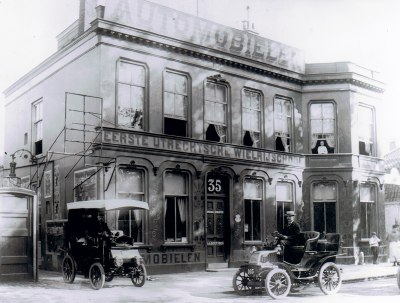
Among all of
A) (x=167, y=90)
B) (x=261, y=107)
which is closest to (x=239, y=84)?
(x=261, y=107)

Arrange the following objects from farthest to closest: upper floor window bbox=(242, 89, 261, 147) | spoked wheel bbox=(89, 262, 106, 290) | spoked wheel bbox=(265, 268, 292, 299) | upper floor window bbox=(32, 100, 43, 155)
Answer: upper floor window bbox=(242, 89, 261, 147), upper floor window bbox=(32, 100, 43, 155), spoked wheel bbox=(89, 262, 106, 290), spoked wheel bbox=(265, 268, 292, 299)

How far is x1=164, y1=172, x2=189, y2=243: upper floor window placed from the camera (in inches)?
667

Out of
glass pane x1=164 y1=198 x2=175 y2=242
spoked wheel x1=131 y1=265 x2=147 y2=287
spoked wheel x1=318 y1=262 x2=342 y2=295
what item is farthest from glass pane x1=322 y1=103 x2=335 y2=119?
spoked wheel x1=131 y1=265 x2=147 y2=287

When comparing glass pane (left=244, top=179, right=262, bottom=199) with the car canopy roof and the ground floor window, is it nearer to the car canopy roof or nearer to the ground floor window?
the ground floor window

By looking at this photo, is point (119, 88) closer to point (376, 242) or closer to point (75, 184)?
point (75, 184)

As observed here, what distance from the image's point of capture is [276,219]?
20.1 meters

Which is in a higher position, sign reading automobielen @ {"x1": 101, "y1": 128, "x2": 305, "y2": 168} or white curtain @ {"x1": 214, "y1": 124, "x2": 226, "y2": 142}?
white curtain @ {"x1": 214, "y1": 124, "x2": 226, "y2": 142}

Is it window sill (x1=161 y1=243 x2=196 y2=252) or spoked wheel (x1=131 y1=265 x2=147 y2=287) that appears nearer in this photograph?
spoked wheel (x1=131 y1=265 x2=147 y2=287)

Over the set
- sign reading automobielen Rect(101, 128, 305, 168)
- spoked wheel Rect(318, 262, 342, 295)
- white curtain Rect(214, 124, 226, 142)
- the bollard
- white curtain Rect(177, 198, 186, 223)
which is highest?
white curtain Rect(214, 124, 226, 142)

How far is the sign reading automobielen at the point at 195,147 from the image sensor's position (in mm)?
15758

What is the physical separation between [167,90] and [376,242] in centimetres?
1034

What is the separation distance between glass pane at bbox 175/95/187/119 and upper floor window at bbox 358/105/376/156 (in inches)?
325

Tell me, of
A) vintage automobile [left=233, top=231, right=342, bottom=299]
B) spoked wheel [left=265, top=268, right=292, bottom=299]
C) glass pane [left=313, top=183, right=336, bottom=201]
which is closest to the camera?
spoked wheel [left=265, top=268, right=292, bottom=299]

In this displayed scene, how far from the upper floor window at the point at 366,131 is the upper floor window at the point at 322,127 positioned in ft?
4.12
